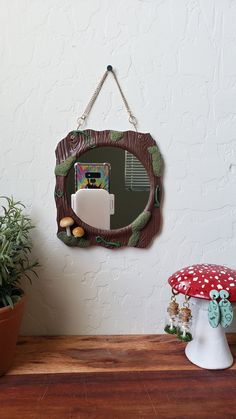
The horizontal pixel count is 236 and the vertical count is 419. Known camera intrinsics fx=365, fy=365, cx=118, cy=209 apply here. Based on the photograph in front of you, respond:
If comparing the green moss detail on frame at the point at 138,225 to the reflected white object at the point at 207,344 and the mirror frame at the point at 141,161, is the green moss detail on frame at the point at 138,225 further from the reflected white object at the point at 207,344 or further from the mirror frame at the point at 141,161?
the reflected white object at the point at 207,344

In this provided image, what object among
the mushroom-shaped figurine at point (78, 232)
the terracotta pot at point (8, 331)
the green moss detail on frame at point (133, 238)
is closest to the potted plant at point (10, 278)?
the terracotta pot at point (8, 331)

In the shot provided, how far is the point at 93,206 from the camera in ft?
2.92

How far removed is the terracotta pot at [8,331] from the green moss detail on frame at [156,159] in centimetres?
43

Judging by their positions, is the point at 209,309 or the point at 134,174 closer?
the point at 209,309

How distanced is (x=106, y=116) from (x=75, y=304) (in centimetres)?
47

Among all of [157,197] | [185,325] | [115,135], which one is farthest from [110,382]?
[115,135]

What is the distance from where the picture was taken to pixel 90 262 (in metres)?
0.91

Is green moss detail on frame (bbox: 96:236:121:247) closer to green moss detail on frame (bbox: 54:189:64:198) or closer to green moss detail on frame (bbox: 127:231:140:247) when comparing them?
green moss detail on frame (bbox: 127:231:140:247)

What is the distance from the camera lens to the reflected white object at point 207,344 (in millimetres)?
785

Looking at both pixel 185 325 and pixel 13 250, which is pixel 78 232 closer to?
pixel 13 250

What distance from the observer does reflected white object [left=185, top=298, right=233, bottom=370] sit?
785 millimetres

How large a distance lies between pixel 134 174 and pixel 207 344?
1.38 ft

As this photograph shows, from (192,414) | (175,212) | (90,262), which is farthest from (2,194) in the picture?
(192,414)

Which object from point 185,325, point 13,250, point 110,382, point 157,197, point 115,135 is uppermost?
point 115,135
